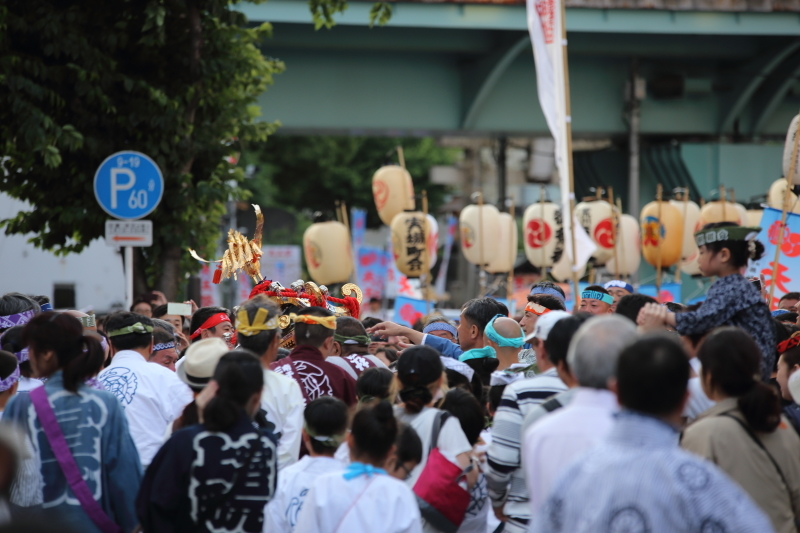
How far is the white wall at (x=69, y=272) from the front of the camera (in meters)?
19.9

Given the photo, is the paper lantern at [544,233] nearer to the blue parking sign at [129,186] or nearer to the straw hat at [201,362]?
the blue parking sign at [129,186]

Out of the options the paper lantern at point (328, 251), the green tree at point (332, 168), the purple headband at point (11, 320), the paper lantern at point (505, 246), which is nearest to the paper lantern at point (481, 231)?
the paper lantern at point (505, 246)

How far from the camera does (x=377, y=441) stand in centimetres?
326

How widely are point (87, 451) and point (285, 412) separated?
948mm

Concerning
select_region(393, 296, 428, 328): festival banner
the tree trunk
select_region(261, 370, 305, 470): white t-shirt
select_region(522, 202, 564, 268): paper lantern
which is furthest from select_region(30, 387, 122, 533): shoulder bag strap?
select_region(522, 202, 564, 268): paper lantern

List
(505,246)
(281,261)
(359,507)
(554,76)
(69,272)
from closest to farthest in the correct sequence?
1. (359,507)
2. (554,76)
3. (505,246)
4. (281,261)
5. (69,272)

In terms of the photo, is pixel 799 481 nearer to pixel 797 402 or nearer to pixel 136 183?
pixel 797 402

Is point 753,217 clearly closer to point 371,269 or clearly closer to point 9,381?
point 371,269

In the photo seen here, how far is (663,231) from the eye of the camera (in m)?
14.7

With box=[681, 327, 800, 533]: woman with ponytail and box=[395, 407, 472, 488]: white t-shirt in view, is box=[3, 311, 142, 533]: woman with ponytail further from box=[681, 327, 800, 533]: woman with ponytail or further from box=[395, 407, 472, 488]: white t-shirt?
box=[681, 327, 800, 533]: woman with ponytail

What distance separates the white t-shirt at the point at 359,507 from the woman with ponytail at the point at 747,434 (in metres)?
1.02

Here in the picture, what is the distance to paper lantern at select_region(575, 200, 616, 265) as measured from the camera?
14820 millimetres

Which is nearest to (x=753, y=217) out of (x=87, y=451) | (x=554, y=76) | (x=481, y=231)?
(x=481, y=231)

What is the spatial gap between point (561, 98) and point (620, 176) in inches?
434
